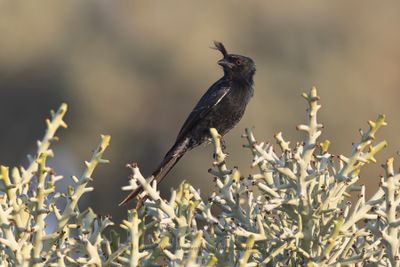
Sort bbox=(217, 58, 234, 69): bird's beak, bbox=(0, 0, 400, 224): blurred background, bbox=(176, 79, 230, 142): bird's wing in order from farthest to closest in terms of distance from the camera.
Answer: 1. bbox=(0, 0, 400, 224): blurred background
2. bbox=(217, 58, 234, 69): bird's beak
3. bbox=(176, 79, 230, 142): bird's wing

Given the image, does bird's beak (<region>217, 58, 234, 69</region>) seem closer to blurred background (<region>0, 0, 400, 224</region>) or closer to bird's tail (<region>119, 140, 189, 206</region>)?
bird's tail (<region>119, 140, 189, 206</region>)

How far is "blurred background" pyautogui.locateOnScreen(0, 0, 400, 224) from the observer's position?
2647cm

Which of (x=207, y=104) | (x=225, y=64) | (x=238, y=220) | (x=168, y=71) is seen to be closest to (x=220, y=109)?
(x=207, y=104)

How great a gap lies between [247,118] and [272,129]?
77cm

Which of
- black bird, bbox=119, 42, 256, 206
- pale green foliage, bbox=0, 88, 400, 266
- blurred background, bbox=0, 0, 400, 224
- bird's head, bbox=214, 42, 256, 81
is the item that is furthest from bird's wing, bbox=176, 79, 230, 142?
blurred background, bbox=0, 0, 400, 224

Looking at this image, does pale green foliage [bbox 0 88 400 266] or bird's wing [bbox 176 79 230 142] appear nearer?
pale green foliage [bbox 0 88 400 266]

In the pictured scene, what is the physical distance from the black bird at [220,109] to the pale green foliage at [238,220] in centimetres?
415

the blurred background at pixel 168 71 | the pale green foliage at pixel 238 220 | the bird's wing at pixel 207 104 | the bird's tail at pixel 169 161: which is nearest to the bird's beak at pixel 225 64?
the bird's wing at pixel 207 104

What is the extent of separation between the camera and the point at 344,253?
3.91 metres

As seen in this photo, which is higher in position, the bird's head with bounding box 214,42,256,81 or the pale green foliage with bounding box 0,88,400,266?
the bird's head with bounding box 214,42,256,81

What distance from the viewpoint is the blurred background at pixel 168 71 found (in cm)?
2647

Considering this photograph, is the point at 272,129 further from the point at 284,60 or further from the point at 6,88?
the point at 6,88

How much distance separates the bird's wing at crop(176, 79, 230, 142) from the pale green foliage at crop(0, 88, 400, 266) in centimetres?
443

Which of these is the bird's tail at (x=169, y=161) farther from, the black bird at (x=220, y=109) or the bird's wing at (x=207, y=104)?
the bird's wing at (x=207, y=104)
